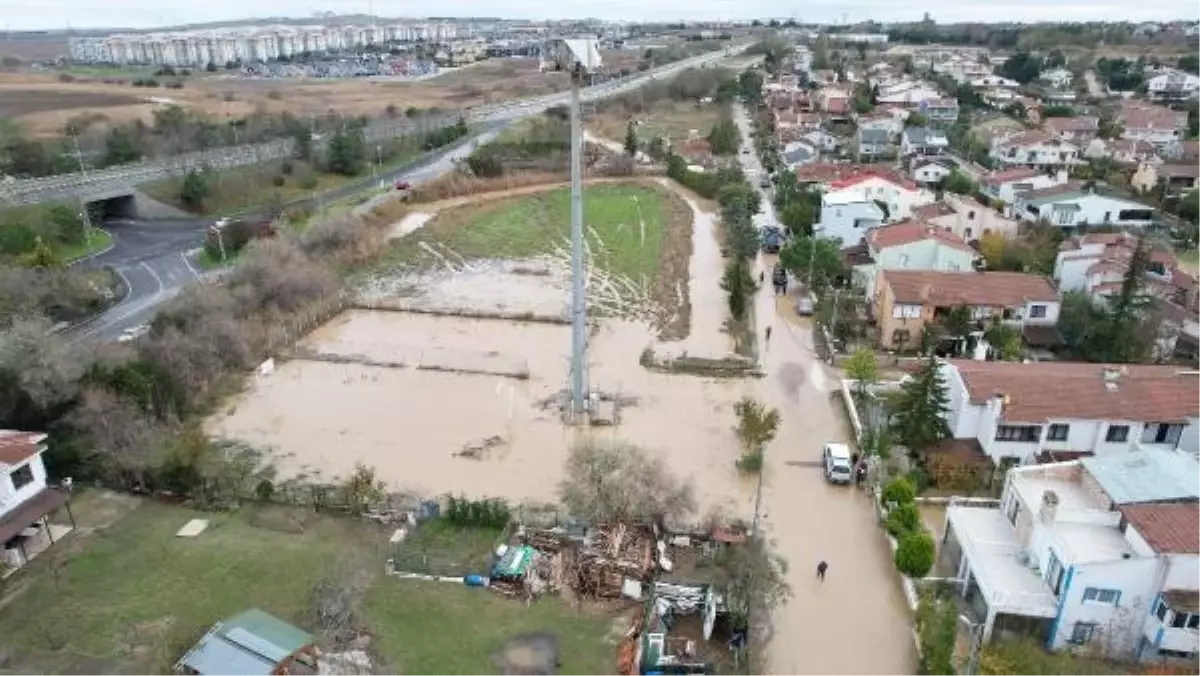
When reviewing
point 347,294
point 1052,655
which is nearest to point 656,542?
point 1052,655

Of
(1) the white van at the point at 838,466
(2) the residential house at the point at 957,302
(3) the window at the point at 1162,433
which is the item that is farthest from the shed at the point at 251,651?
(2) the residential house at the point at 957,302

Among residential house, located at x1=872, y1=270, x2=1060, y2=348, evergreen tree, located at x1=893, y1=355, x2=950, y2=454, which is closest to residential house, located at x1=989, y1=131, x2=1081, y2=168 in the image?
residential house, located at x1=872, y1=270, x2=1060, y2=348

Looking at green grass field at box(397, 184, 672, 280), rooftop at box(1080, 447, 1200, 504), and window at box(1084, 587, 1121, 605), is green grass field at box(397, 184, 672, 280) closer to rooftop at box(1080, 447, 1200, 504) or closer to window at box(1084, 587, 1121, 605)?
rooftop at box(1080, 447, 1200, 504)

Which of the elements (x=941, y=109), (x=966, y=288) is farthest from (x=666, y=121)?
(x=966, y=288)

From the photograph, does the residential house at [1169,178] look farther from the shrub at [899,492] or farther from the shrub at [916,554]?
the shrub at [916,554]

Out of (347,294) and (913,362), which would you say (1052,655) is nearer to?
(913,362)

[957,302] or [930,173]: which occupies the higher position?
[930,173]

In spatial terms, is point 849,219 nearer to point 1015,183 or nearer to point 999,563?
point 1015,183
